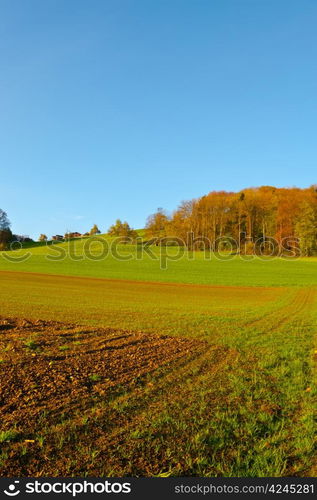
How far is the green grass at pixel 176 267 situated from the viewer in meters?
40.2

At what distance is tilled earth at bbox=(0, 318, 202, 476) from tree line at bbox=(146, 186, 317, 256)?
78498mm

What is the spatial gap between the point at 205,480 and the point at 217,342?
252 inches

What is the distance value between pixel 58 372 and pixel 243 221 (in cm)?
9008

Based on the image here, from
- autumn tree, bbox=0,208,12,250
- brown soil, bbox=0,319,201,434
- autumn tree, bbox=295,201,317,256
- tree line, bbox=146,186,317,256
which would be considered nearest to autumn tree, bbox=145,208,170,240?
tree line, bbox=146,186,317,256

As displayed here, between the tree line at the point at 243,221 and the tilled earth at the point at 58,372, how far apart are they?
7850 centimetres

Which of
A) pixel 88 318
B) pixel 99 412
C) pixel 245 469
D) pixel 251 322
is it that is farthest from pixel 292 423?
pixel 88 318

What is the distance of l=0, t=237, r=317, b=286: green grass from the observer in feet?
132

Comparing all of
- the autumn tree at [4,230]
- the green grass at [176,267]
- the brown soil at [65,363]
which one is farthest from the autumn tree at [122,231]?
the brown soil at [65,363]

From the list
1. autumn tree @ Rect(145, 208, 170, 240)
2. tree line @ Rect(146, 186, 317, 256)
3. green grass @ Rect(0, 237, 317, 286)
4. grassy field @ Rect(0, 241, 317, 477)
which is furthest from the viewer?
autumn tree @ Rect(145, 208, 170, 240)

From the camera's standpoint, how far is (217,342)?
9.90 m

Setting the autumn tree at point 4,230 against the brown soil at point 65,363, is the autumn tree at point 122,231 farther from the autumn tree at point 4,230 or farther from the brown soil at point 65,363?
the brown soil at point 65,363

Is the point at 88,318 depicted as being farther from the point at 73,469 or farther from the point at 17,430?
the point at 73,469

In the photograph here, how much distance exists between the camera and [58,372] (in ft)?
21.6

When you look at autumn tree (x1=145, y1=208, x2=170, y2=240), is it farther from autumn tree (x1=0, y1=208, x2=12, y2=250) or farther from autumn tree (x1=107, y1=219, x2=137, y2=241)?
autumn tree (x1=0, y1=208, x2=12, y2=250)
